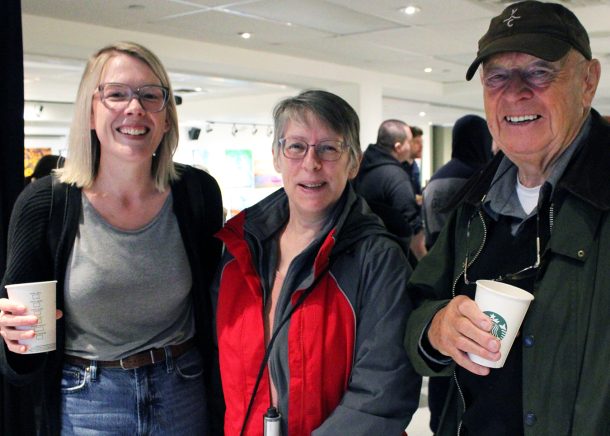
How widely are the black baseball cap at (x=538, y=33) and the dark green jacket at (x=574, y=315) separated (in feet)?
0.66

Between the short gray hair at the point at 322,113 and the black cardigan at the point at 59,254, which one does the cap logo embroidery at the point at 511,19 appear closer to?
the short gray hair at the point at 322,113

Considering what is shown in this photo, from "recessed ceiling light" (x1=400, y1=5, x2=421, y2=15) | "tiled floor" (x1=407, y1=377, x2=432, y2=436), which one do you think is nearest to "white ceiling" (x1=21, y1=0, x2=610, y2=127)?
"recessed ceiling light" (x1=400, y1=5, x2=421, y2=15)

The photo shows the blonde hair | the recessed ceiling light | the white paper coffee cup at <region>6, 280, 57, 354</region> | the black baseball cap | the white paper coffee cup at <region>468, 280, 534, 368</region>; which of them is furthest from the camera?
the recessed ceiling light

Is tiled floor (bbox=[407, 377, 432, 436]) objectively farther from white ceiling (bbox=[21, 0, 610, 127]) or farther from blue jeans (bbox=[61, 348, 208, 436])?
white ceiling (bbox=[21, 0, 610, 127])

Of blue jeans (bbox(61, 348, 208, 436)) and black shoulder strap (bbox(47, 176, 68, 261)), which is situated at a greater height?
black shoulder strap (bbox(47, 176, 68, 261))

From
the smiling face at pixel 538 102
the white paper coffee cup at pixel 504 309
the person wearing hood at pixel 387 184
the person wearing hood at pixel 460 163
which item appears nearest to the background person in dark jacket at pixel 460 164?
the person wearing hood at pixel 460 163

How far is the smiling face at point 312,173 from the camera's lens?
1.68 meters

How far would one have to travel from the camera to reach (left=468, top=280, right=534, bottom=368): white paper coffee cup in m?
1.15

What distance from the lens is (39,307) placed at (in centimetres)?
154

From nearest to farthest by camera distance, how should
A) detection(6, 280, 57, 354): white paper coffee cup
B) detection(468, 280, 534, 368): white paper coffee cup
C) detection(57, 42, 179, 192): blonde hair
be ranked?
detection(468, 280, 534, 368): white paper coffee cup, detection(6, 280, 57, 354): white paper coffee cup, detection(57, 42, 179, 192): blonde hair

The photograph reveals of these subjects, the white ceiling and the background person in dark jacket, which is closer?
the background person in dark jacket

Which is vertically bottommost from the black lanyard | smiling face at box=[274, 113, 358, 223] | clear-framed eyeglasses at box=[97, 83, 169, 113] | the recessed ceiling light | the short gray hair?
the black lanyard

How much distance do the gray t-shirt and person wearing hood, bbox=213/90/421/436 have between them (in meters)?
0.17

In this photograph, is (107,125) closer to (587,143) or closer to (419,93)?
(587,143)
